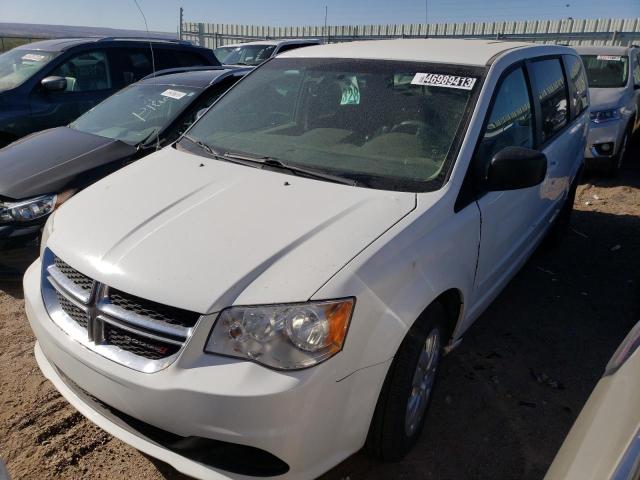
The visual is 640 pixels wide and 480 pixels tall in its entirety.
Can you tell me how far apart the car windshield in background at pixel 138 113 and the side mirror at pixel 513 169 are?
3.01 m

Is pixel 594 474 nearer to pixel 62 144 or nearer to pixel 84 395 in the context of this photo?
pixel 84 395

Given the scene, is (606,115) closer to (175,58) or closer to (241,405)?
(175,58)

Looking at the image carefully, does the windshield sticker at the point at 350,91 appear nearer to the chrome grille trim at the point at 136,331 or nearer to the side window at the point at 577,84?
the chrome grille trim at the point at 136,331

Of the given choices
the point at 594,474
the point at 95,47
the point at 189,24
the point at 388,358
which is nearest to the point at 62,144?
the point at 95,47

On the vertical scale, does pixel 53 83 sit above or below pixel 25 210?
above

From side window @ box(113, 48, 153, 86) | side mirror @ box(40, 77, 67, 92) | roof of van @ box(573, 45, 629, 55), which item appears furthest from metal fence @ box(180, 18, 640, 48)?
side mirror @ box(40, 77, 67, 92)

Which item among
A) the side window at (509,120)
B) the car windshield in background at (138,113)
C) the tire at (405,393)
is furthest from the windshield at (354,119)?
the car windshield in background at (138,113)

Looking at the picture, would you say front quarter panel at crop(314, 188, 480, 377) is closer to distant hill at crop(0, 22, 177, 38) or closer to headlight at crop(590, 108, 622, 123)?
distant hill at crop(0, 22, 177, 38)

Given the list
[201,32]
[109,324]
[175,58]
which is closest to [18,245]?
[109,324]

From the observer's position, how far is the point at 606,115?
22.9 feet

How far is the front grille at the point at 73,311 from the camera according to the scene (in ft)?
6.95

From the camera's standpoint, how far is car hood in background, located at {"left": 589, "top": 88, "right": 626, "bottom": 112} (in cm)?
702

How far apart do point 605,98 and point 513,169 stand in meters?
5.95

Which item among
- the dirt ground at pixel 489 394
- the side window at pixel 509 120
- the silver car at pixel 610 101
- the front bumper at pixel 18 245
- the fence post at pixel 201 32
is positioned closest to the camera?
the dirt ground at pixel 489 394
